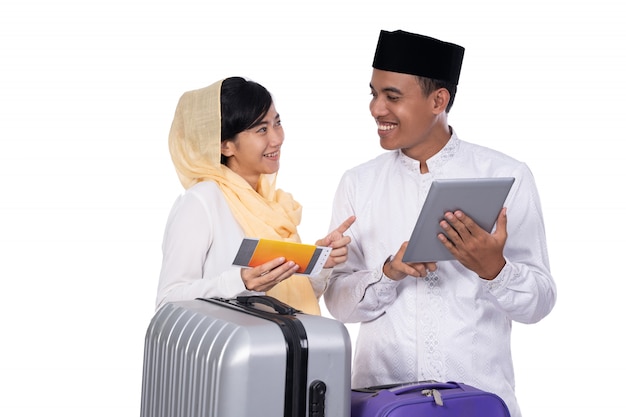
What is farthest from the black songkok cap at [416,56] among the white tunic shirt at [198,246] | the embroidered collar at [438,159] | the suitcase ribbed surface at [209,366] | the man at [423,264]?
the suitcase ribbed surface at [209,366]

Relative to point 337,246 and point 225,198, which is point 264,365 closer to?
point 337,246

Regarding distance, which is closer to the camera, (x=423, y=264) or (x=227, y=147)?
(x=423, y=264)

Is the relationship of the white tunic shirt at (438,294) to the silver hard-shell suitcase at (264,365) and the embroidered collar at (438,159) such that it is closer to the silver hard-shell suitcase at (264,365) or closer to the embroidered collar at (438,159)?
the embroidered collar at (438,159)

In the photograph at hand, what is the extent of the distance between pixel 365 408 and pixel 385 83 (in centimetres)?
108

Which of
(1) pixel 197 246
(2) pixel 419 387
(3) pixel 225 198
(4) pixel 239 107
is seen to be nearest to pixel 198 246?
(1) pixel 197 246

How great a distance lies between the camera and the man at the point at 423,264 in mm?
2510

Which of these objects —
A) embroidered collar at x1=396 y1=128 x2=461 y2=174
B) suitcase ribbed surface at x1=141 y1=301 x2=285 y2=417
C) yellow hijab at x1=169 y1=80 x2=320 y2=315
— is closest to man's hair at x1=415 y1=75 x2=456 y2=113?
embroidered collar at x1=396 y1=128 x2=461 y2=174

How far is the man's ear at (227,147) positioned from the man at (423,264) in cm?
41

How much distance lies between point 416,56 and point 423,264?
2.24 feet

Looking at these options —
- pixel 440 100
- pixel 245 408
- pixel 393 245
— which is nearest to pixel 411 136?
pixel 440 100

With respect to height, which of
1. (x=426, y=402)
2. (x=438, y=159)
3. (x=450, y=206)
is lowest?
(x=426, y=402)

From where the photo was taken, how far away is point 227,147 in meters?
2.60

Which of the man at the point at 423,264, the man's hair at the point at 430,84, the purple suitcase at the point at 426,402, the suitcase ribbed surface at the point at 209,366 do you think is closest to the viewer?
the suitcase ribbed surface at the point at 209,366

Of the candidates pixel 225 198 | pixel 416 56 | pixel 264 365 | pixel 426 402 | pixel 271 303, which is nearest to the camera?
pixel 264 365
